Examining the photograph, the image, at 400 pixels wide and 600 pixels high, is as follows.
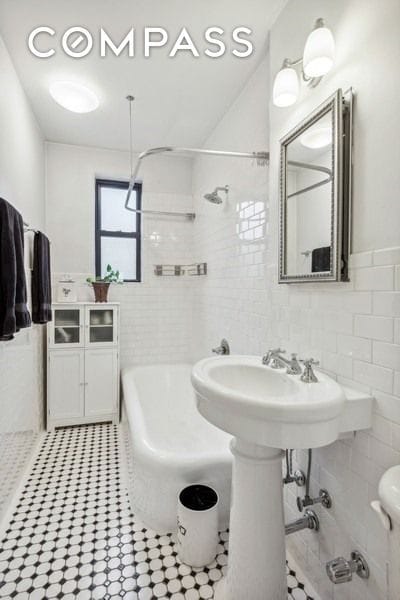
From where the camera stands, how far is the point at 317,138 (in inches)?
51.6

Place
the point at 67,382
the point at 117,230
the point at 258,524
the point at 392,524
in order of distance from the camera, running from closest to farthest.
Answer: the point at 392,524 → the point at 258,524 → the point at 67,382 → the point at 117,230

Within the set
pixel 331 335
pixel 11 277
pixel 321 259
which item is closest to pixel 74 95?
pixel 11 277

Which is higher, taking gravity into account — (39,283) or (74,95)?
(74,95)

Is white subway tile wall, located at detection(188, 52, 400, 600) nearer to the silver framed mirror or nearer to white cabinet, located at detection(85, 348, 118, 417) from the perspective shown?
the silver framed mirror

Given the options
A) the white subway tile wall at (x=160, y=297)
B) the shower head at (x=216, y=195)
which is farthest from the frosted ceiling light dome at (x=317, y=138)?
the white subway tile wall at (x=160, y=297)

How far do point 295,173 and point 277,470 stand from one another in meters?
1.28

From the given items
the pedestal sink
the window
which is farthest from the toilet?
the window

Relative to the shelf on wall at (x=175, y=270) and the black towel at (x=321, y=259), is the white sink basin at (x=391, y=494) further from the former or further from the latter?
the shelf on wall at (x=175, y=270)

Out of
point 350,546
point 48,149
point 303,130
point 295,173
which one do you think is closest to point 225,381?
point 350,546

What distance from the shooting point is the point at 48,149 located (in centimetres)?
295

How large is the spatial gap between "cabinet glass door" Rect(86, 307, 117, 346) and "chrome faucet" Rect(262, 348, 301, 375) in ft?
5.96

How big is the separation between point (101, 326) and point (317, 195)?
7.17 ft

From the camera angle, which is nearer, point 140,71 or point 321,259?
point 321,259

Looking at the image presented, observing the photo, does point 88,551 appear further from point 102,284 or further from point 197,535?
point 102,284
